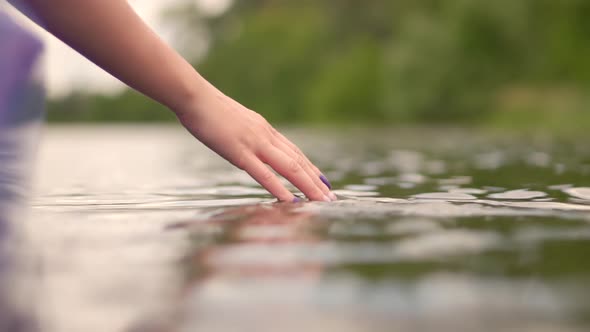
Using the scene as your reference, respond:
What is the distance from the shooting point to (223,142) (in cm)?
191

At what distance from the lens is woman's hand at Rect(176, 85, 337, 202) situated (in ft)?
6.18

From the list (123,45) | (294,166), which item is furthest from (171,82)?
(294,166)

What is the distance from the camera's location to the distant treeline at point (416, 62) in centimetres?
1630

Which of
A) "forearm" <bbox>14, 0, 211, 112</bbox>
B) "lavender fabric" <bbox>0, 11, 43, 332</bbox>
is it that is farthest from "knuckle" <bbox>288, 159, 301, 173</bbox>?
"lavender fabric" <bbox>0, 11, 43, 332</bbox>

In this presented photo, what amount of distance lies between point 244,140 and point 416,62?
18.4m

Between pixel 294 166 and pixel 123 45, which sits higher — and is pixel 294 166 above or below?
below

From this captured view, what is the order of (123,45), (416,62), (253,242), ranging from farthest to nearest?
(416,62) < (123,45) < (253,242)

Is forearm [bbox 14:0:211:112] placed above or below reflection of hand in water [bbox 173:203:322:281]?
above

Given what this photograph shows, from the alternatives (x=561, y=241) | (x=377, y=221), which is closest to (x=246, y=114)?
(x=377, y=221)

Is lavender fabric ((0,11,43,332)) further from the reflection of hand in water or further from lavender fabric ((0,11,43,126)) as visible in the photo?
the reflection of hand in water

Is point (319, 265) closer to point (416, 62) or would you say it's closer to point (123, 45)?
point (123, 45)

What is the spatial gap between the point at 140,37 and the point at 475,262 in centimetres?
97

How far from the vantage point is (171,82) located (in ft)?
5.95

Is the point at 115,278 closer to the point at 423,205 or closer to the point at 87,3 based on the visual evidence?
the point at 87,3
